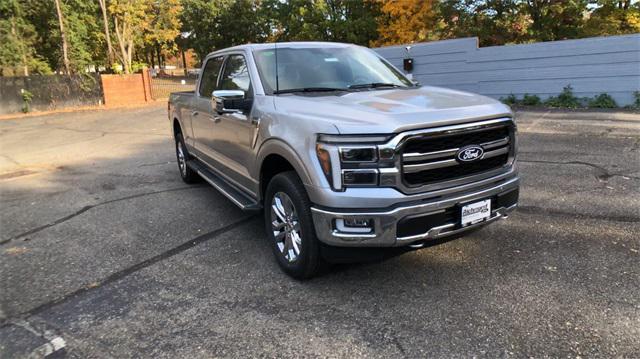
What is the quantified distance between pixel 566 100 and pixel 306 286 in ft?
42.4

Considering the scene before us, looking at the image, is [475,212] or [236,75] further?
[236,75]

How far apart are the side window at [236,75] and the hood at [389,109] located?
0.74 m

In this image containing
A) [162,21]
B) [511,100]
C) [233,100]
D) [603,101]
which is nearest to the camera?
[233,100]

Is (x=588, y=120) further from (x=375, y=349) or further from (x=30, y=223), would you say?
(x=30, y=223)

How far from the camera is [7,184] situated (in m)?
7.96

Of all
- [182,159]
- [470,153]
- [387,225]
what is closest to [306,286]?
[387,225]

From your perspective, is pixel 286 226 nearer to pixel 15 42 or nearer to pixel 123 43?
pixel 15 42

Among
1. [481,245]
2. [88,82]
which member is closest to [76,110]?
[88,82]

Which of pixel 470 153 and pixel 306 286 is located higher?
pixel 470 153

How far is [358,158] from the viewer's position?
3127 mm

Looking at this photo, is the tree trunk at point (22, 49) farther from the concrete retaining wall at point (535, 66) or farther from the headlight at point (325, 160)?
the headlight at point (325, 160)

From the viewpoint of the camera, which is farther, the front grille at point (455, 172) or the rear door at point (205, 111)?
the rear door at point (205, 111)

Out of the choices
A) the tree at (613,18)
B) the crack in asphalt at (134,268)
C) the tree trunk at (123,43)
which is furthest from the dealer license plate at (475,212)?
the tree trunk at (123,43)

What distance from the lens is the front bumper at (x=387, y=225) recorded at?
10.2ft
